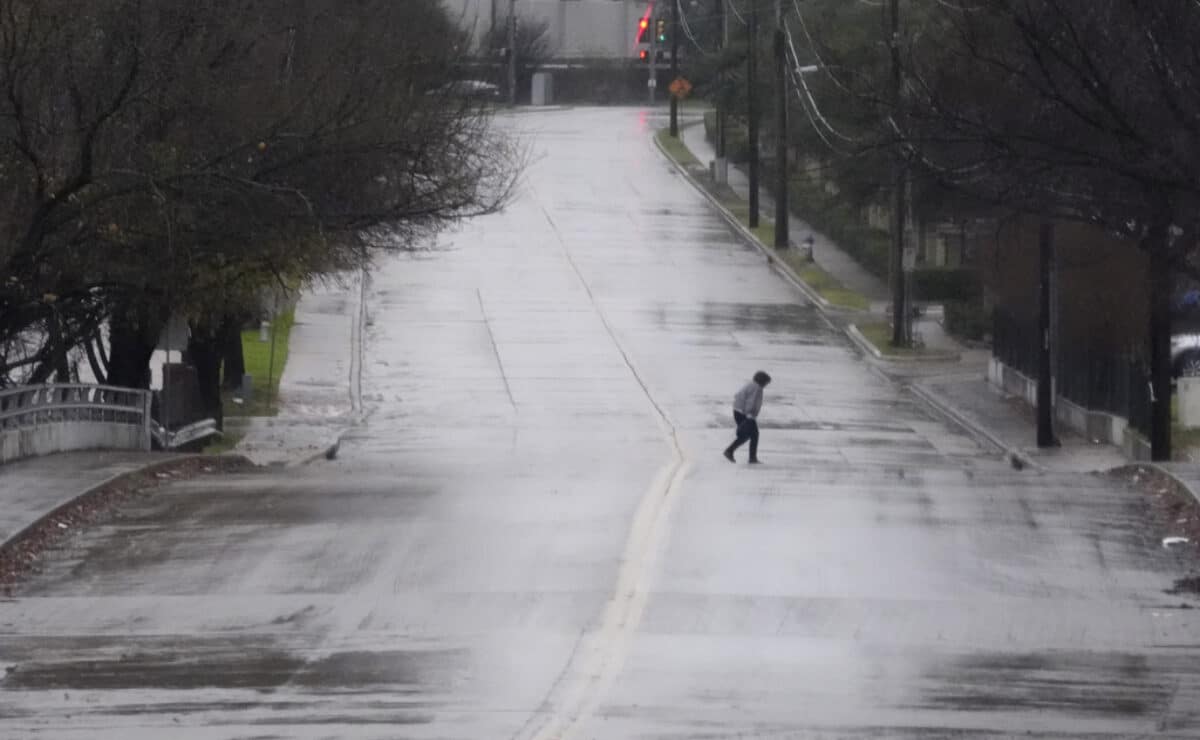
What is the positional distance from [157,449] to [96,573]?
14.8 m

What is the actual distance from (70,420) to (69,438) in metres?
0.37

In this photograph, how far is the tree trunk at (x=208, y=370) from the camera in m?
35.2

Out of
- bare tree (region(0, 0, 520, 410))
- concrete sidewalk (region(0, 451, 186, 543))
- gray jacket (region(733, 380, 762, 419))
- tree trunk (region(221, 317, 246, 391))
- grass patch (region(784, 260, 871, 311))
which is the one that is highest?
bare tree (region(0, 0, 520, 410))

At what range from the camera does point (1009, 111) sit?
18.8 metres

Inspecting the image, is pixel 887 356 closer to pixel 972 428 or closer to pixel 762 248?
pixel 972 428

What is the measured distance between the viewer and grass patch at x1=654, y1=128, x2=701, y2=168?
263ft

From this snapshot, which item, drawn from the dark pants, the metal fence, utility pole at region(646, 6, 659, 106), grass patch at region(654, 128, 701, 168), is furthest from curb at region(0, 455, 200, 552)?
utility pole at region(646, 6, 659, 106)

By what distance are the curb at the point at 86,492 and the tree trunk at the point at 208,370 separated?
10002 mm

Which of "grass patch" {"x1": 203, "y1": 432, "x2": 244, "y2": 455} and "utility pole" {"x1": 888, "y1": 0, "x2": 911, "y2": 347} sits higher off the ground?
"utility pole" {"x1": 888, "y1": 0, "x2": 911, "y2": 347}

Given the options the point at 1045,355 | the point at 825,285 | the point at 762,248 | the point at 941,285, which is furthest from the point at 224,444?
the point at 762,248

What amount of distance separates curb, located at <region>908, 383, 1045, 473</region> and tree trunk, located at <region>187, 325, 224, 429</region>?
538 inches

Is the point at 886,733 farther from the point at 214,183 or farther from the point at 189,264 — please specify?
the point at 189,264

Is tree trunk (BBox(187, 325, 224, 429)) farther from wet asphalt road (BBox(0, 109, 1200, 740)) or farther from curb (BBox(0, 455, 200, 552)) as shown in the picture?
curb (BBox(0, 455, 200, 552))

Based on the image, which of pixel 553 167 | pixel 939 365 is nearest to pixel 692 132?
pixel 553 167
